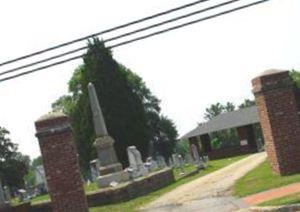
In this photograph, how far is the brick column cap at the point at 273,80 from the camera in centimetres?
1811

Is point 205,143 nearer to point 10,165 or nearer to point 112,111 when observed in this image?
point 112,111

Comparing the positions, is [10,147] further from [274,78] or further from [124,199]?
[274,78]

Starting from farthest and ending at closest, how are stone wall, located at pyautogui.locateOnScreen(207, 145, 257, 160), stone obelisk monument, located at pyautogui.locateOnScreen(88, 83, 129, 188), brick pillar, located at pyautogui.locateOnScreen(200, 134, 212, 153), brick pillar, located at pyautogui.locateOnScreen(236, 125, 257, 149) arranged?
1. brick pillar, located at pyautogui.locateOnScreen(200, 134, 212, 153)
2. brick pillar, located at pyautogui.locateOnScreen(236, 125, 257, 149)
3. stone wall, located at pyautogui.locateOnScreen(207, 145, 257, 160)
4. stone obelisk monument, located at pyautogui.locateOnScreen(88, 83, 129, 188)

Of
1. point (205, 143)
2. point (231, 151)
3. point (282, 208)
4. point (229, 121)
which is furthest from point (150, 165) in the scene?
point (229, 121)

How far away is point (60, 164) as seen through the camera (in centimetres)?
1563

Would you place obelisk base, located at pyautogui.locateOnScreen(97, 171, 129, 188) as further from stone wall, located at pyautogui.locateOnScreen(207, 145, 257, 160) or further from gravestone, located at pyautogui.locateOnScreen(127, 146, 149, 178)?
stone wall, located at pyautogui.locateOnScreen(207, 145, 257, 160)

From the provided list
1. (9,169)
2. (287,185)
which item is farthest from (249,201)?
(9,169)

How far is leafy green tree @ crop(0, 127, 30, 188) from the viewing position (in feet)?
246

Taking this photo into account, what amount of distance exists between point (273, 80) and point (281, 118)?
114cm

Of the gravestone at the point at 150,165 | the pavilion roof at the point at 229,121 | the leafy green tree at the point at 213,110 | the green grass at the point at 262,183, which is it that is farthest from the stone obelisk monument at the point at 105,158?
the leafy green tree at the point at 213,110

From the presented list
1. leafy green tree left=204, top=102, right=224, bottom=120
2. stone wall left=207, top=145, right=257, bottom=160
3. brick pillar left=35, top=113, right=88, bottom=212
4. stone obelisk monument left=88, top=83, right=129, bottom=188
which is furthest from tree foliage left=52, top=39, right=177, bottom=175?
leafy green tree left=204, top=102, right=224, bottom=120

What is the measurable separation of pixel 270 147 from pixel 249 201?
4.15 meters

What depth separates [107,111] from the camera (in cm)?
5988

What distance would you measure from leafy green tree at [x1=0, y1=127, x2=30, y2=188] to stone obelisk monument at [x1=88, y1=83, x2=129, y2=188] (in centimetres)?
4537
